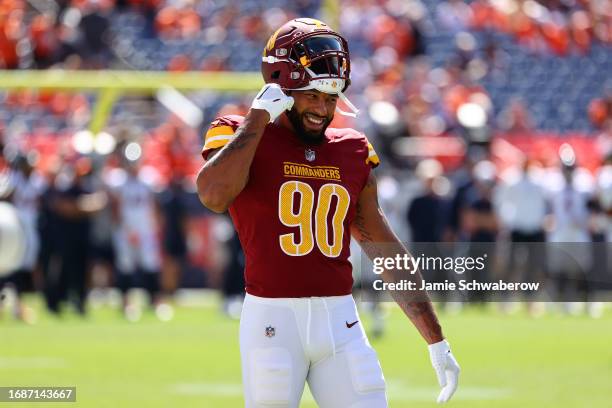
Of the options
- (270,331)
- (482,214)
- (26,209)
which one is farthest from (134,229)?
(270,331)

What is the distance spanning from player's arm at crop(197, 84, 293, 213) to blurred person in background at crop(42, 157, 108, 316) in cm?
1029

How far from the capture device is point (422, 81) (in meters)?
19.8

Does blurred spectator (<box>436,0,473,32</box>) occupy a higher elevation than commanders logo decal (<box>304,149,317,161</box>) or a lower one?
lower

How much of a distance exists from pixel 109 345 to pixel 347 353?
7625mm

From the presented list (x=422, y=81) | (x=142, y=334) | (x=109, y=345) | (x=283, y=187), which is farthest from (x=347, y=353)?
(x=422, y=81)

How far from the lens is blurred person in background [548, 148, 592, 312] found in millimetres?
15492

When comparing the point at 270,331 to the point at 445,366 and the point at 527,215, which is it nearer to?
the point at 445,366

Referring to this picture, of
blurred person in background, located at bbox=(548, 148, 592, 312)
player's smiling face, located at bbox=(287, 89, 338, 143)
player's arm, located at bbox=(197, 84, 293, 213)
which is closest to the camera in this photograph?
player's arm, located at bbox=(197, 84, 293, 213)

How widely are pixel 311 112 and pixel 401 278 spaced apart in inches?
28.4

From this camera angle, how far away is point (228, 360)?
433 inches

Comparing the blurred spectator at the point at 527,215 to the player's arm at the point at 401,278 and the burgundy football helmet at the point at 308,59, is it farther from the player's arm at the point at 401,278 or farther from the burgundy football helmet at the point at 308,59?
the burgundy football helmet at the point at 308,59

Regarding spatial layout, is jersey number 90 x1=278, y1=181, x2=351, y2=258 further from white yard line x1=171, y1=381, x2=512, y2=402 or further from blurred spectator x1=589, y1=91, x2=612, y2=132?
blurred spectator x1=589, y1=91, x2=612, y2=132

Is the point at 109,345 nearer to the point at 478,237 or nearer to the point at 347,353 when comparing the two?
the point at 478,237

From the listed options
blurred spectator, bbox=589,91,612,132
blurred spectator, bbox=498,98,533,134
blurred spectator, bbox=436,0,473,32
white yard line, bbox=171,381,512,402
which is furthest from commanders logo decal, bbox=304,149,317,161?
blurred spectator, bbox=436,0,473,32
